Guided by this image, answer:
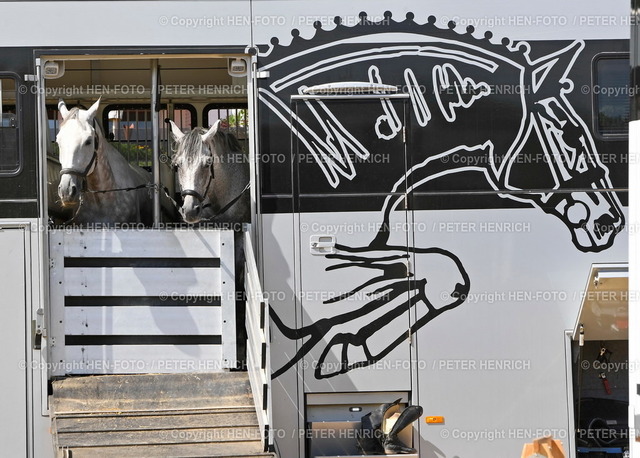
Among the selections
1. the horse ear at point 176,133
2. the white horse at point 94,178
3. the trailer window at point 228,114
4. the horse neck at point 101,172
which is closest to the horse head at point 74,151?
the white horse at point 94,178

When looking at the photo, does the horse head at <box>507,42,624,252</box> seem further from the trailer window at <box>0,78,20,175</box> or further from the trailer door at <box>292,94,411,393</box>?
the trailer window at <box>0,78,20,175</box>

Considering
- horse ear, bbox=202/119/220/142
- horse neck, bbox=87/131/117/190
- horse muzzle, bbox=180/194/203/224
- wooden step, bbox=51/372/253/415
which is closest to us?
wooden step, bbox=51/372/253/415

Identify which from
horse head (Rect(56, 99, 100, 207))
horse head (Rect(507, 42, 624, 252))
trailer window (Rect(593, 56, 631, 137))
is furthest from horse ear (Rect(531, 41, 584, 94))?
horse head (Rect(56, 99, 100, 207))

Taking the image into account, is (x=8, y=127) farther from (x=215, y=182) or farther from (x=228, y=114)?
(x=228, y=114)

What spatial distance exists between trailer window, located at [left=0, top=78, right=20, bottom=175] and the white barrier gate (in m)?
0.60

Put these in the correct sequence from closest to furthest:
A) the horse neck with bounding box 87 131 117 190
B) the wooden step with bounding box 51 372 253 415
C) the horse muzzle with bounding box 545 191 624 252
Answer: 1. the wooden step with bounding box 51 372 253 415
2. the horse muzzle with bounding box 545 191 624 252
3. the horse neck with bounding box 87 131 117 190

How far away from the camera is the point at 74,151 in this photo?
6188 mm

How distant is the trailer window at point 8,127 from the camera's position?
6113 millimetres

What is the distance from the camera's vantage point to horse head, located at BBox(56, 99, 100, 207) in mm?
6070

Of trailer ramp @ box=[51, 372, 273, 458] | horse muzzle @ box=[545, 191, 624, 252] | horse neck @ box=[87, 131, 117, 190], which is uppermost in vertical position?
horse neck @ box=[87, 131, 117, 190]

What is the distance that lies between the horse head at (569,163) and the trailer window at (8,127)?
356 centimetres

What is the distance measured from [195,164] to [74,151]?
84 cm

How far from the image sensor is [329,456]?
242 inches

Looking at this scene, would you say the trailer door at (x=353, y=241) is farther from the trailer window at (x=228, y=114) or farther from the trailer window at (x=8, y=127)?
the trailer window at (x=228, y=114)
